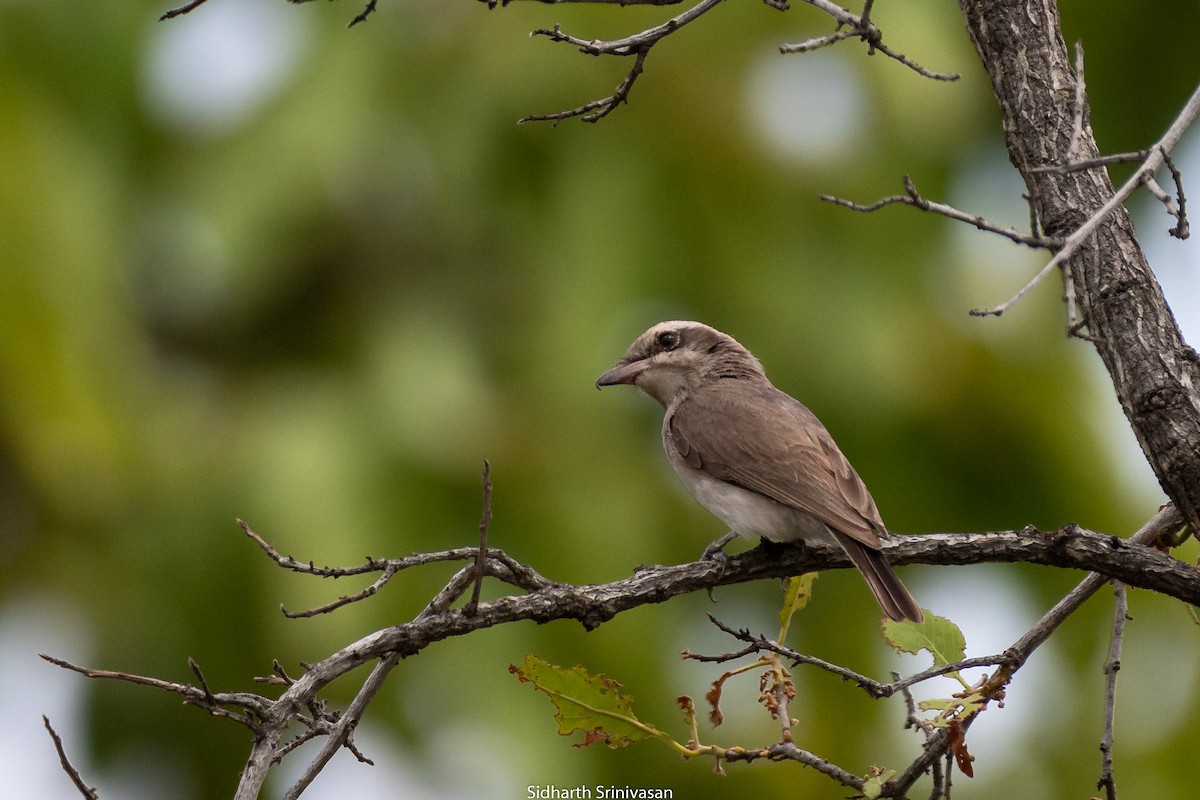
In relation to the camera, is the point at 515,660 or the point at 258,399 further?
the point at 258,399

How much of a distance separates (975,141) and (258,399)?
20.1 feet

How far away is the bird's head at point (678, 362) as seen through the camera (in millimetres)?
6777

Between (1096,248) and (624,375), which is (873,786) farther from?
(624,375)

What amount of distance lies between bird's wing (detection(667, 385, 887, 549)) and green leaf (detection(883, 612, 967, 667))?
96 cm

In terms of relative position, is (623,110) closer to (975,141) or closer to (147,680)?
(975,141)

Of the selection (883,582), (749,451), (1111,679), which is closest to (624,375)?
(749,451)

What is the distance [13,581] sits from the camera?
355 inches

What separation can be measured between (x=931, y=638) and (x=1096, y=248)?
119cm

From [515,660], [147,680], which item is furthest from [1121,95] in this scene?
[147,680]

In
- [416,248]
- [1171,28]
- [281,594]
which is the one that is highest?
[1171,28]

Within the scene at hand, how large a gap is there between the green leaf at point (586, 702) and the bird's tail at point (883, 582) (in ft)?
3.02

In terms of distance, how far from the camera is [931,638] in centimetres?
385

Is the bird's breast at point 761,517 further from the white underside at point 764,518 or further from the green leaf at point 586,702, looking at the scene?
the green leaf at point 586,702

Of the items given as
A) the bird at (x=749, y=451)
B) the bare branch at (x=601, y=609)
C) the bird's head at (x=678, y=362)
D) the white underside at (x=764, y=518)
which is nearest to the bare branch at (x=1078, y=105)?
the bare branch at (x=601, y=609)
